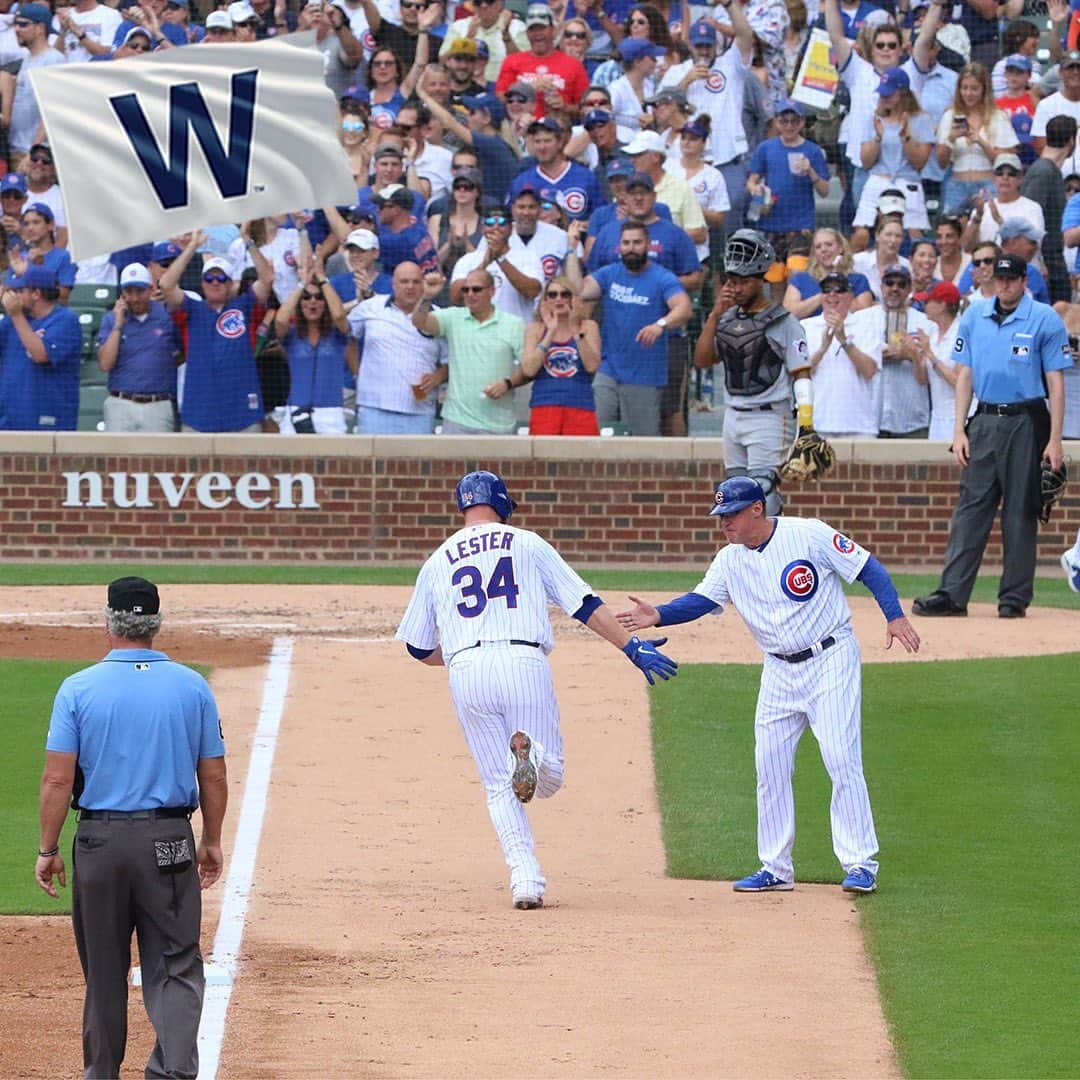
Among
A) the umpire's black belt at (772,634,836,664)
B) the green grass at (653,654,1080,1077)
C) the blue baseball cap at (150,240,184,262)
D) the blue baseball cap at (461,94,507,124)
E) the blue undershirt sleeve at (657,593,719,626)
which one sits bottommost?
the green grass at (653,654,1080,1077)

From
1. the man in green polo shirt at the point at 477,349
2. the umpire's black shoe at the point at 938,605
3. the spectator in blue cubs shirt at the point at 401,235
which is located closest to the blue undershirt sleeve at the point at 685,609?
the umpire's black shoe at the point at 938,605

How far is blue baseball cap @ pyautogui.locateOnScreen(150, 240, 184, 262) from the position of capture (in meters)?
17.4

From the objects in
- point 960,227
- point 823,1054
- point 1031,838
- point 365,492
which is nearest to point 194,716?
point 823,1054

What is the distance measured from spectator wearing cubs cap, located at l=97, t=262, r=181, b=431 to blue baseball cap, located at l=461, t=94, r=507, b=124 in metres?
3.48

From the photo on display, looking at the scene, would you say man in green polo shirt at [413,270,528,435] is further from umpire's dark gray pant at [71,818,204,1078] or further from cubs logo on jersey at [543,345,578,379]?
umpire's dark gray pant at [71,818,204,1078]

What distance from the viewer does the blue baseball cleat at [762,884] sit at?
8.46 m

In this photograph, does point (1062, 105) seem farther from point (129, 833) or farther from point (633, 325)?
point (129, 833)

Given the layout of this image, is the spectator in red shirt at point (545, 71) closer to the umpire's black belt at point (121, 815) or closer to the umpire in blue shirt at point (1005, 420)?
the umpire in blue shirt at point (1005, 420)

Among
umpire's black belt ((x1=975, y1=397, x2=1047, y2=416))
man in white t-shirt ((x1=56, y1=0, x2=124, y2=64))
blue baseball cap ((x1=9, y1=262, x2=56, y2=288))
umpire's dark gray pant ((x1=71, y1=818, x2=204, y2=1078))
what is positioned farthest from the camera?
man in white t-shirt ((x1=56, y1=0, x2=124, y2=64))

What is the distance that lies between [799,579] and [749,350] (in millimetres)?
4047

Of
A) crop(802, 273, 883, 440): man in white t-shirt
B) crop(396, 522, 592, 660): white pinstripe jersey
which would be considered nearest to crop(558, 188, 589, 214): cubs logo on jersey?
crop(802, 273, 883, 440): man in white t-shirt

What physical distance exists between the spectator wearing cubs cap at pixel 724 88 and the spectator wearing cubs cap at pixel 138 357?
491 cm

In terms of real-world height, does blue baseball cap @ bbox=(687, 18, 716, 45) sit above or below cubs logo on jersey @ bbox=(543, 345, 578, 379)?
above

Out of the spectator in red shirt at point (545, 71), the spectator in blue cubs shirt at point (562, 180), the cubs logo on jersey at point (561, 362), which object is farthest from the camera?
the spectator in red shirt at point (545, 71)
